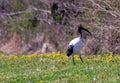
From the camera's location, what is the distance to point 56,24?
2205cm

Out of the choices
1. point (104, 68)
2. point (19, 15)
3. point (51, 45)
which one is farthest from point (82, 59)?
point (19, 15)

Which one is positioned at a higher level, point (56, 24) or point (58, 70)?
point (58, 70)

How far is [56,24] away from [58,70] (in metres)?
11.0

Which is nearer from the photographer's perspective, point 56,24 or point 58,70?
point 58,70

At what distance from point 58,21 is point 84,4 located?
3.14 meters

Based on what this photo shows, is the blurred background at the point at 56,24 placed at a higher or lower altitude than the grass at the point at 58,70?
lower

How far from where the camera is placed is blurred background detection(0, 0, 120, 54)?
713 inches

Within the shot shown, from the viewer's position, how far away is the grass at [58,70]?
31.7 ft

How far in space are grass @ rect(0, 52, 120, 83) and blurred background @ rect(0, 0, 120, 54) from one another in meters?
4.07

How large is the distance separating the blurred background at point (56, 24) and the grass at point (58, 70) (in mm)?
4070

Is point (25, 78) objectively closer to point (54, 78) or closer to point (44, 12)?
point (54, 78)

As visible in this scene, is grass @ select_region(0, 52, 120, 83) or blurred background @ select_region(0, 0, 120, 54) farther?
blurred background @ select_region(0, 0, 120, 54)

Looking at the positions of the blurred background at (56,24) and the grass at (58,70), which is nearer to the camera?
the grass at (58,70)

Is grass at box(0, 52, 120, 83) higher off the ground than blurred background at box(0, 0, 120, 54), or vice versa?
grass at box(0, 52, 120, 83)
